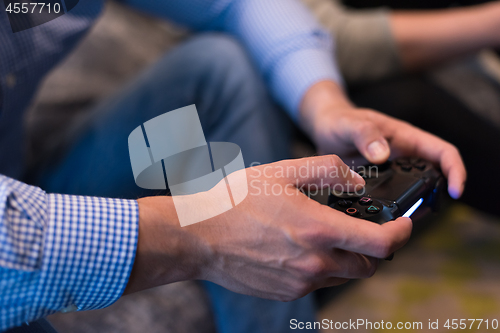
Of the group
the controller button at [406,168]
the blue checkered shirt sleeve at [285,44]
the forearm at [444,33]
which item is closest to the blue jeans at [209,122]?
the blue checkered shirt sleeve at [285,44]

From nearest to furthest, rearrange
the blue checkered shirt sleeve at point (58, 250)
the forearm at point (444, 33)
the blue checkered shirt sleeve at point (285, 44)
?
the blue checkered shirt sleeve at point (58, 250) → the blue checkered shirt sleeve at point (285, 44) → the forearm at point (444, 33)

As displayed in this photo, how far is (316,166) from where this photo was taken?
0.85 ft

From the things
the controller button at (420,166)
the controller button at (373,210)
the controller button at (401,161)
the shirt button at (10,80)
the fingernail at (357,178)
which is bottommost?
the controller button at (401,161)

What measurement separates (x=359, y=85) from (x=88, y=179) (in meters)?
0.53

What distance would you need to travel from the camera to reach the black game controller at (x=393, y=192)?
27 cm

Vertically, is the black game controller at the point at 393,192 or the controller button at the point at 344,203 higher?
the controller button at the point at 344,203

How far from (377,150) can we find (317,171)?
0.09 m

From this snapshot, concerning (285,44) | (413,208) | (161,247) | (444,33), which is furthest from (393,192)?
(444,33)

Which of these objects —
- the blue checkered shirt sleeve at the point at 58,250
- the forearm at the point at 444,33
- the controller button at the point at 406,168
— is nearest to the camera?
the blue checkered shirt sleeve at the point at 58,250

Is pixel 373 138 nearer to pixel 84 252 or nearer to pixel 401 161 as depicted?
pixel 401 161

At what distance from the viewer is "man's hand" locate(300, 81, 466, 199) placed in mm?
324

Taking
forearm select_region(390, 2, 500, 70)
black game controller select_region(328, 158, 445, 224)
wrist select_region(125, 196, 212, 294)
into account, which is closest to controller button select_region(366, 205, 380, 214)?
black game controller select_region(328, 158, 445, 224)

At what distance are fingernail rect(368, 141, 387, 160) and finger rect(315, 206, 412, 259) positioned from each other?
0.09 m

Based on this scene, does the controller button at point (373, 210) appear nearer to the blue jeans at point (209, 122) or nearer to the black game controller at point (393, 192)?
the black game controller at point (393, 192)
